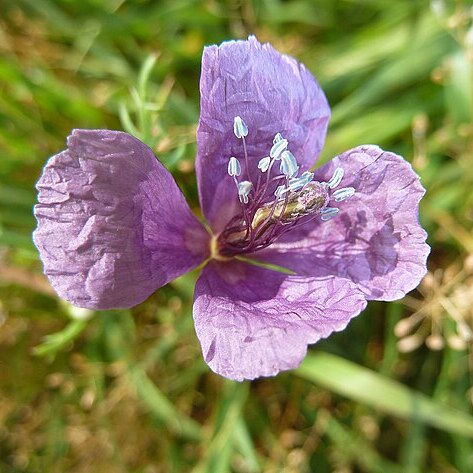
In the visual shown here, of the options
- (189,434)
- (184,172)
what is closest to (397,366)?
(189,434)

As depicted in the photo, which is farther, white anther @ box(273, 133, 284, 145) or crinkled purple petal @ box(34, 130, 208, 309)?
white anther @ box(273, 133, 284, 145)

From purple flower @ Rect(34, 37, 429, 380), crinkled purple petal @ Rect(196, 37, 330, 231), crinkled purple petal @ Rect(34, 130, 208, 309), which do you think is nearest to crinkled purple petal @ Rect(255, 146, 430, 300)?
purple flower @ Rect(34, 37, 429, 380)

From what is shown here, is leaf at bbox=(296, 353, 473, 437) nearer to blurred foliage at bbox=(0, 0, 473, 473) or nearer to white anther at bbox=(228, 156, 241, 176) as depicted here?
blurred foliage at bbox=(0, 0, 473, 473)

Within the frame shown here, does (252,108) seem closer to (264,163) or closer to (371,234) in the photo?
(264,163)

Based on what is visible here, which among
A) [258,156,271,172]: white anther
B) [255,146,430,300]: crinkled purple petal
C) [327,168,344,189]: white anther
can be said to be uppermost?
[258,156,271,172]: white anther

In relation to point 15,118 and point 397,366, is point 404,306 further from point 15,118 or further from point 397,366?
point 15,118

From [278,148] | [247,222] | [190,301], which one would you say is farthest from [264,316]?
[190,301]

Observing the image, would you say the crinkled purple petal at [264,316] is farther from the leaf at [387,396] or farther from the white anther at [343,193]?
the leaf at [387,396]

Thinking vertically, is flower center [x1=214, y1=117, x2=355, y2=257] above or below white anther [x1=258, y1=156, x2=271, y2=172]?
below
